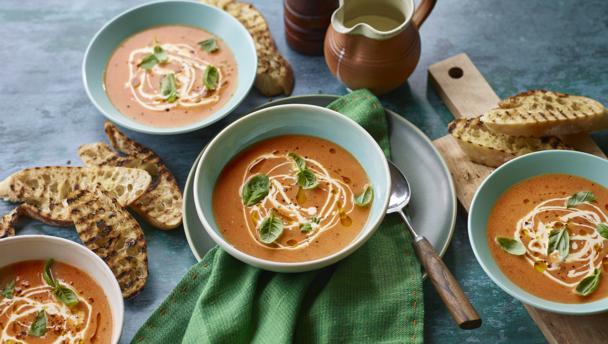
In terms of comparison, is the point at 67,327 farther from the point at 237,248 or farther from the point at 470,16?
the point at 470,16

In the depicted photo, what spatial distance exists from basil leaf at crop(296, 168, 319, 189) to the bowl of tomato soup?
0.78 meters

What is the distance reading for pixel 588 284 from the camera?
249cm

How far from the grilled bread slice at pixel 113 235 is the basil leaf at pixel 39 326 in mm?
308

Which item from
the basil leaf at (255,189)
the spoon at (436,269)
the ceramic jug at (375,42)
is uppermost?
the ceramic jug at (375,42)

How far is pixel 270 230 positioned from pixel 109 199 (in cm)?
73

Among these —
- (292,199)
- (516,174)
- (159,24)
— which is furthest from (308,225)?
(159,24)

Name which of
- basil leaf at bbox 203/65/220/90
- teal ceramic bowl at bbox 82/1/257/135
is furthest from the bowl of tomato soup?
basil leaf at bbox 203/65/220/90

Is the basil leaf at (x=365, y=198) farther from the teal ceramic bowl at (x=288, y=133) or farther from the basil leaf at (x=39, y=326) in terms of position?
the basil leaf at (x=39, y=326)

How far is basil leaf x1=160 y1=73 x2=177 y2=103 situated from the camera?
3219 mm

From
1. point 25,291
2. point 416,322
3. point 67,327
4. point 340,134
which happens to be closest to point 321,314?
point 416,322

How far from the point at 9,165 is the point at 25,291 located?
0.78m

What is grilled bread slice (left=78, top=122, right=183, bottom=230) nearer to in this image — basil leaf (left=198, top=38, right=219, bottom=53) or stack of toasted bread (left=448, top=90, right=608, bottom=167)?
basil leaf (left=198, top=38, right=219, bottom=53)

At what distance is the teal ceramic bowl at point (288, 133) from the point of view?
8.27 ft

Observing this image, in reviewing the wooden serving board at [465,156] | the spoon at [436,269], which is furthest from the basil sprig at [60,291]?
the wooden serving board at [465,156]
